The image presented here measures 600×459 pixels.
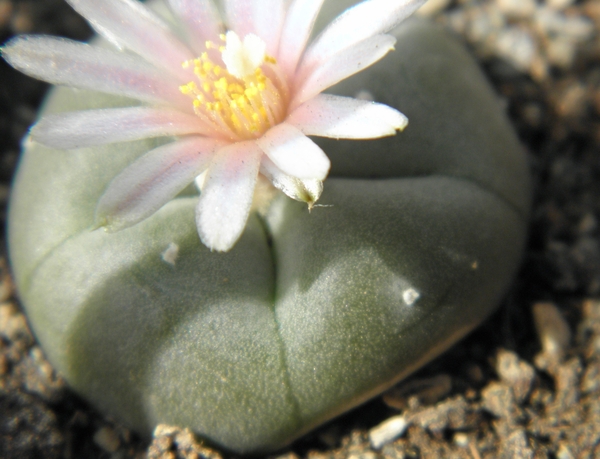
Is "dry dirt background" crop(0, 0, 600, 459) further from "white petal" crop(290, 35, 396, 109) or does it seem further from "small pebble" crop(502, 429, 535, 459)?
"white petal" crop(290, 35, 396, 109)

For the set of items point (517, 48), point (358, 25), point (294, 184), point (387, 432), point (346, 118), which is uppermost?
point (358, 25)

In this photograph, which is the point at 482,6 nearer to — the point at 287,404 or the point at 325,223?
the point at 325,223

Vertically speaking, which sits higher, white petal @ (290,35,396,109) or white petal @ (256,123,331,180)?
white petal @ (290,35,396,109)

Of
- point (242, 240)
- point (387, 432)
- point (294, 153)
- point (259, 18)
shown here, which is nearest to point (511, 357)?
point (387, 432)

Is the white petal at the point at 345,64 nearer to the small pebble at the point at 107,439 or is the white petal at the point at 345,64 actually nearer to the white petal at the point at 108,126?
the white petal at the point at 108,126

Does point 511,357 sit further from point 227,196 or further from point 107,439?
point 107,439

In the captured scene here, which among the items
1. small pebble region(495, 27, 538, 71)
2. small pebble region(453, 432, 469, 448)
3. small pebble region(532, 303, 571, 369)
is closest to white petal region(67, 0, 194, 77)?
small pebble region(453, 432, 469, 448)

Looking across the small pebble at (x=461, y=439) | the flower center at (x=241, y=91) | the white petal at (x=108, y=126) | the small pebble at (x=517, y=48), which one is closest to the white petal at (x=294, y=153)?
the flower center at (x=241, y=91)
